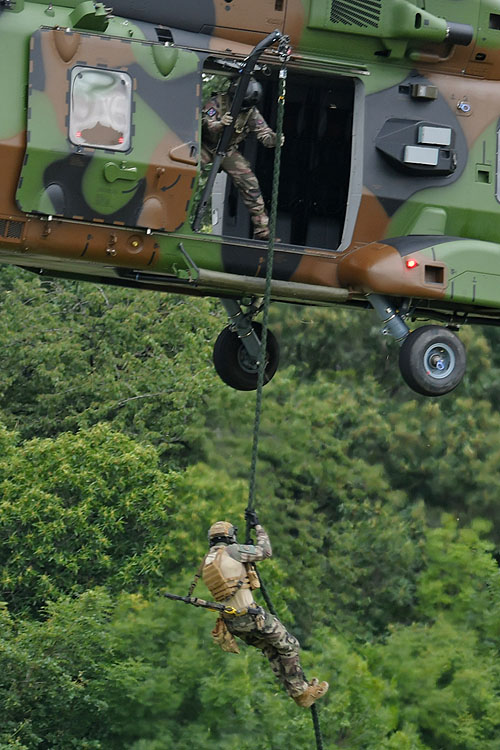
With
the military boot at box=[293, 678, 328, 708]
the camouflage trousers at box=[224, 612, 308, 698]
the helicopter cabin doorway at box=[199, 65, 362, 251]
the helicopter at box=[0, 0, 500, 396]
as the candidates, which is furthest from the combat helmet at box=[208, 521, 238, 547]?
the helicopter cabin doorway at box=[199, 65, 362, 251]

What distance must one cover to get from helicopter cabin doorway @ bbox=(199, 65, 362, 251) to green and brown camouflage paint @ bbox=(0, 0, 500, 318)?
1.07 meters

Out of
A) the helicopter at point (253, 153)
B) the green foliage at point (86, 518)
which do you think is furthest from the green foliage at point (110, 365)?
the helicopter at point (253, 153)

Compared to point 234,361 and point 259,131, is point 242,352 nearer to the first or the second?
point 234,361

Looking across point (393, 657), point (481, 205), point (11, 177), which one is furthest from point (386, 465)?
point (11, 177)

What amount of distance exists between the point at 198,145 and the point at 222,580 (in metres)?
2.96

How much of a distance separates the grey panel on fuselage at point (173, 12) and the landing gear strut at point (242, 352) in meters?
2.46

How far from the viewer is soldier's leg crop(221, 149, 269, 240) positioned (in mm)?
12984

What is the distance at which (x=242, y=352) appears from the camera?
46.9 ft

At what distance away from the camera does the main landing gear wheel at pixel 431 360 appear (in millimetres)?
12883

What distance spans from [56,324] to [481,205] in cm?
1285

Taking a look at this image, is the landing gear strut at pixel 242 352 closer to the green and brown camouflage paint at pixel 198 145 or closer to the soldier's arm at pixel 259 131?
the green and brown camouflage paint at pixel 198 145

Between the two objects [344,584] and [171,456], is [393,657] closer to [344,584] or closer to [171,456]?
[344,584]

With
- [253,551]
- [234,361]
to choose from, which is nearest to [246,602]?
[253,551]

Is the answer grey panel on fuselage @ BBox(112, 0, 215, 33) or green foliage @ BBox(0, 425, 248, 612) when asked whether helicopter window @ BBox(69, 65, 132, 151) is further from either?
green foliage @ BBox(0, 425, 248, 612)
